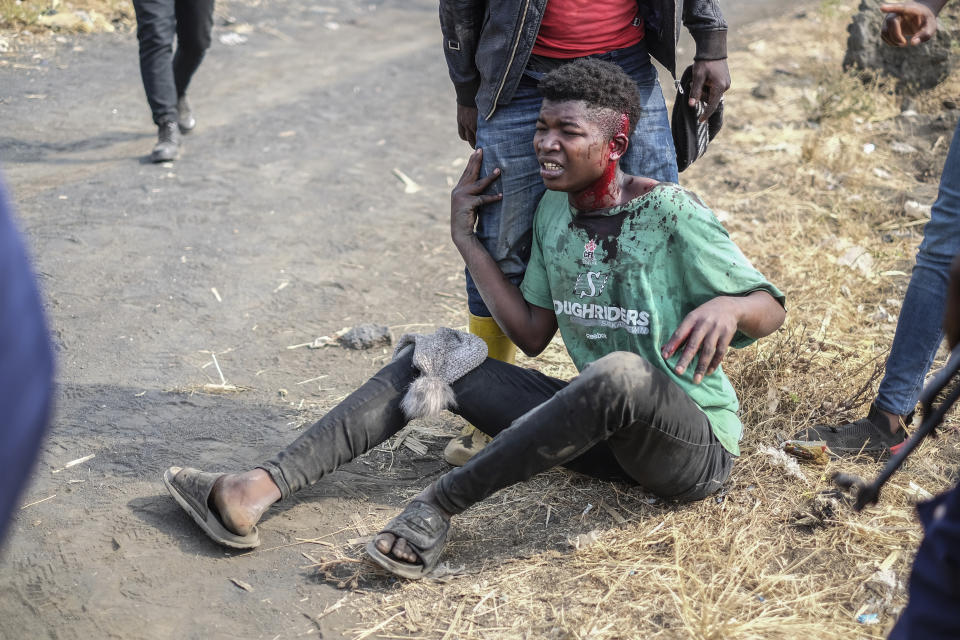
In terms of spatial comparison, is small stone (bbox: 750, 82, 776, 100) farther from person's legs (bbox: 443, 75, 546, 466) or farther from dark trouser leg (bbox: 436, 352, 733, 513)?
dark trouser leg (bbox: 436, 352, 733, 513)

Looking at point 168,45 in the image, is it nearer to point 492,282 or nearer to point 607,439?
point 492,282

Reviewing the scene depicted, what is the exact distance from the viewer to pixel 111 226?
4.96 meters

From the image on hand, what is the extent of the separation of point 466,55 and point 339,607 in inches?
70.6

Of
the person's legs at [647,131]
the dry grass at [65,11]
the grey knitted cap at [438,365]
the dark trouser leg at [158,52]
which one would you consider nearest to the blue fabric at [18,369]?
the grey knitted cap at [438,365]

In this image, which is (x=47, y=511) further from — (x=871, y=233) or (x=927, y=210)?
(x=927, y=210)

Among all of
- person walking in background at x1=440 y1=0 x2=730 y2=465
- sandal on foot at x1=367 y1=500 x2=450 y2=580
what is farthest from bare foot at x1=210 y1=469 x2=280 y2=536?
person walking in background at x1=440 y1=0 x2=730 y2=465

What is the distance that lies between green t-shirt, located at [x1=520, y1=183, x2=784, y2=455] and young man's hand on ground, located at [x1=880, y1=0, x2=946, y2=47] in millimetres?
976

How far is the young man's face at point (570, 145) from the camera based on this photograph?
2.57 m

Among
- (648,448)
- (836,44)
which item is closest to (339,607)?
(648,448)

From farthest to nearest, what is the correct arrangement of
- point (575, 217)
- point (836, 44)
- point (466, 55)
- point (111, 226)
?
point (836, 44)
point (111, 226)
point (466, 55)
point (575, 217)

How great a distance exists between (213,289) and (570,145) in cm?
250

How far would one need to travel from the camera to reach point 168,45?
5602 mm

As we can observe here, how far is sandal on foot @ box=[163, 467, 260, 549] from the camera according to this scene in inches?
101

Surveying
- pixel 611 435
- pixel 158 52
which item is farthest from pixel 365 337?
pixel 158 52
